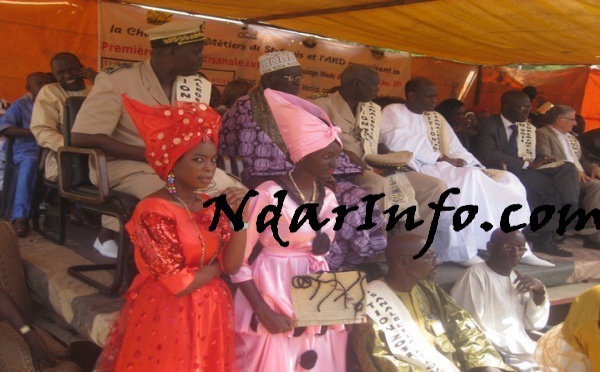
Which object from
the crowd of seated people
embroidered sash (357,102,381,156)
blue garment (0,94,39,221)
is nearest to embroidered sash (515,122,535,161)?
the crowd of seated people

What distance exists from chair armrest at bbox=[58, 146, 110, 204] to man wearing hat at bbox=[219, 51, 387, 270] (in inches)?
38.7

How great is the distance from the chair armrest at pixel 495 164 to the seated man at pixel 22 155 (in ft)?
14.8

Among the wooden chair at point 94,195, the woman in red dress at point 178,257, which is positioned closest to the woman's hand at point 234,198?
the woman in red dress at point 178,257

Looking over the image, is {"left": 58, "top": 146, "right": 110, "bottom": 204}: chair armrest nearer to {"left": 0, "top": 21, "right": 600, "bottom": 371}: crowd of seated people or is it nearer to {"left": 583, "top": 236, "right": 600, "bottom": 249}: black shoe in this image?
{"left": 0, "top": 21, "right": 600, "bottom": 371}: crowd of seated people

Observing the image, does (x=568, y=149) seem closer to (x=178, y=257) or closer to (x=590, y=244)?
(x=590, y=244)

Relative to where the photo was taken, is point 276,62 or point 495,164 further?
point 495,164

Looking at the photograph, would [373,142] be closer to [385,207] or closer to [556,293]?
[385,207]

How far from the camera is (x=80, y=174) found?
3.71m

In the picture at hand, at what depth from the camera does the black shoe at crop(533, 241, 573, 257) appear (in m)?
5.85

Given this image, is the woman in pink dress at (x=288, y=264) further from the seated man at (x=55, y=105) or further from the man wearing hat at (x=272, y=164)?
the seated man at (x=55, y=105)

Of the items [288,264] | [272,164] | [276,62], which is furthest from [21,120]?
[288,264]

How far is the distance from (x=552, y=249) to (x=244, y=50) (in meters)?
4.81

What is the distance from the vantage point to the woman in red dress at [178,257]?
2.50 m

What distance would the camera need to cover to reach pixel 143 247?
2.50 meters
